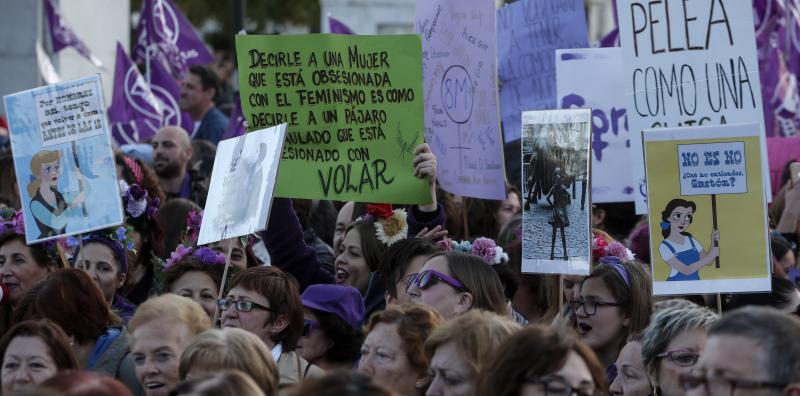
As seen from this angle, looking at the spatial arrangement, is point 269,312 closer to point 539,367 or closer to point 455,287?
point 455,287

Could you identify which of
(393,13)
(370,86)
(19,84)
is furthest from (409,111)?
(393,13)

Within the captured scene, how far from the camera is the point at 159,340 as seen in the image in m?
5.62

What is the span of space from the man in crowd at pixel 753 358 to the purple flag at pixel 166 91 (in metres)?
8.66

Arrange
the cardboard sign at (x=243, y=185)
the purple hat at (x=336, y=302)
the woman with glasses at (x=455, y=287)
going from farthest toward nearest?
the purple hat at (x=336, y=302) < the cardboard sign at (x=243, y=185) < the woman with glasses at (x=455, y=287)

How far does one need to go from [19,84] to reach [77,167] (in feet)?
19.5

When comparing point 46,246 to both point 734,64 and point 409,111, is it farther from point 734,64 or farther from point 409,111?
point 734,64

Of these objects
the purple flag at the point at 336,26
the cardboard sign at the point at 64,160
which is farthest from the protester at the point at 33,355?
the purple flag at the point at 336,26

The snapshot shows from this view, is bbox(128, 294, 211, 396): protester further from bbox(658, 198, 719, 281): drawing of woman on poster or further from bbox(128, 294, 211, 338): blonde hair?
bbox(658, 198, 719, 281): drawing of woman on poster

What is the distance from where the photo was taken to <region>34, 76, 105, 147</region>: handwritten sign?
716 centimetres

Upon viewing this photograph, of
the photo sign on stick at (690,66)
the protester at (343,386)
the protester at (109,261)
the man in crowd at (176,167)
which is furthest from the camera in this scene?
the man in crowd at (176,167)

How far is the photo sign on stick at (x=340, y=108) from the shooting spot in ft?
22.7

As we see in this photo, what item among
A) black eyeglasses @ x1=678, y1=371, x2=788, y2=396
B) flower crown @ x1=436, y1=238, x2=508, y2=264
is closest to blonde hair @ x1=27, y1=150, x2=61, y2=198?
flower crown @ x1=436, y1=238, x2=508, y2=264

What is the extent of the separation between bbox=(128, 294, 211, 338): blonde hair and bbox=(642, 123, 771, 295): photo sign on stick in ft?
5.87

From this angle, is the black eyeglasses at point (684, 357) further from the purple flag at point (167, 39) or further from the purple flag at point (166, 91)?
the purple flag at point (167, 39)
